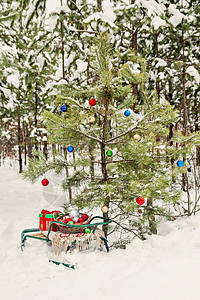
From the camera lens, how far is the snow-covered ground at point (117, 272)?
2.48 meters

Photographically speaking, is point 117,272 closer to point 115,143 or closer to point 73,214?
point 73,214

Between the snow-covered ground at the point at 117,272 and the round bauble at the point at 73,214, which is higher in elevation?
the round bauble at the point at 73,214

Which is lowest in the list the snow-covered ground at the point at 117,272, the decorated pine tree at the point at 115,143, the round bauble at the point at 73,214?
the snow-covered ground at the point at 117,272

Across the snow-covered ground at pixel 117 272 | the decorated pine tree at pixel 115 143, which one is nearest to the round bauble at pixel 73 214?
the decorated pine tree at pixel 115 143

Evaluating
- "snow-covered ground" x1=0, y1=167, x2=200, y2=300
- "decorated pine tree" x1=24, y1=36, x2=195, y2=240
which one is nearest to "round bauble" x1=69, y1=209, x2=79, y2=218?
"decorated pine tree" x1=24, y1=36, x2=195, y2=240

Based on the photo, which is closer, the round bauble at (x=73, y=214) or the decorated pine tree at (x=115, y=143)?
the decorated pine tree at (x=115, y=143)

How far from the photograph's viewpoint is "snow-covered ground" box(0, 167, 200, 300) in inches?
97.8

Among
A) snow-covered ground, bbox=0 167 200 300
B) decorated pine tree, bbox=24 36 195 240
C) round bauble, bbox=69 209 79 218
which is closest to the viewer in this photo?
snow-covered ground, bbox=0 167 200 300

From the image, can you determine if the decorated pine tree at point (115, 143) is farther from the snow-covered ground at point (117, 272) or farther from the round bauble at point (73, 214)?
the snow-covered ground at point (117, 272)

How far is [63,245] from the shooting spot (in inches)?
142

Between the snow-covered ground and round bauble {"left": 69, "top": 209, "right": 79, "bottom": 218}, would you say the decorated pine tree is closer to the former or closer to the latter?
round bauble {"left": 69, "top": 209, "right": 79, "bottom": 218}

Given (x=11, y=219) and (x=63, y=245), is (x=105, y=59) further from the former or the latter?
(x=11, y=219)

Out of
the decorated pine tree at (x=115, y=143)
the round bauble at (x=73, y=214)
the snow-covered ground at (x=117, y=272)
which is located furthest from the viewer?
the round bauble at (x=73, y=214)

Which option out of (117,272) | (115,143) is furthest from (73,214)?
(115,143)
